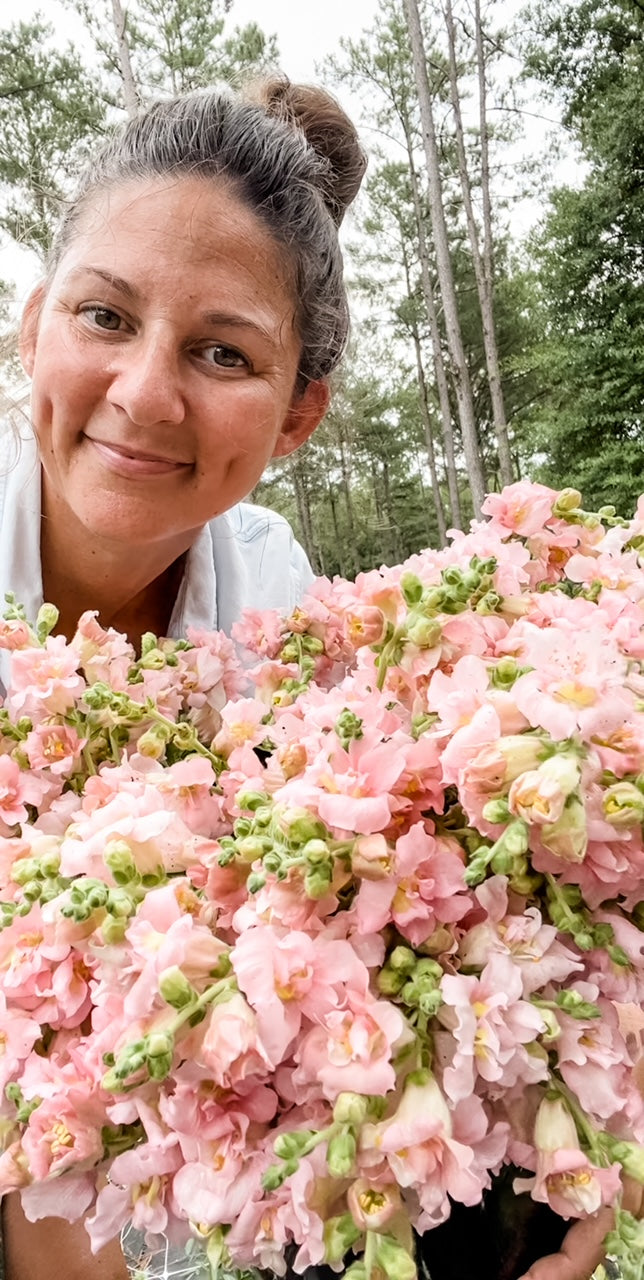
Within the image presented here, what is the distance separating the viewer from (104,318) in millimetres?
879

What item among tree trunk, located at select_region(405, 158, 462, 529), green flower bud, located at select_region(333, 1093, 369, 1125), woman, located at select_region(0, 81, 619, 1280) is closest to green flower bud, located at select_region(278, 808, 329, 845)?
green flower bud, located at select_region(333, 1093, 369, 1125)

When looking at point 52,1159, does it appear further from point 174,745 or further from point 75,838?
point 174,745

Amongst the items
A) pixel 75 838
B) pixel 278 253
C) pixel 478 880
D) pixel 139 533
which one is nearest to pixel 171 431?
pixel 139 533

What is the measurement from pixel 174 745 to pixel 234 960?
0.88 ft

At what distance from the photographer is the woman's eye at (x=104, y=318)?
876mm

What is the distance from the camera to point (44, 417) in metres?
0.96

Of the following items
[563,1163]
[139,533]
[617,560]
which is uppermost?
[139,533]

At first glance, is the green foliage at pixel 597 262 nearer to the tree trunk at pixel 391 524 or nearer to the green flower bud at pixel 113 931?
the tree trunk at pixel 391 524

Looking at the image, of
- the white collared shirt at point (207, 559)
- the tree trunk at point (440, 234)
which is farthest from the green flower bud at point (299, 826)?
the tree trunk at point (440, 234)

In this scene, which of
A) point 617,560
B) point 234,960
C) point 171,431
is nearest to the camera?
point 234,960

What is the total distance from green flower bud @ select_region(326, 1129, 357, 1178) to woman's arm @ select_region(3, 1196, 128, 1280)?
37 centimetres

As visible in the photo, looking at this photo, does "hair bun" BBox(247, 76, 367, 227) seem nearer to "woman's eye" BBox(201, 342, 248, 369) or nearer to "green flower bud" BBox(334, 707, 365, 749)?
"woman's eye" BBox(201, 342, 248, 369)

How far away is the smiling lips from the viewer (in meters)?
0.92

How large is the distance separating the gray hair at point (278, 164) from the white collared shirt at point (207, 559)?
298mm
